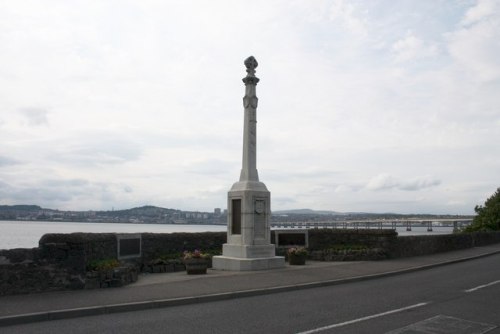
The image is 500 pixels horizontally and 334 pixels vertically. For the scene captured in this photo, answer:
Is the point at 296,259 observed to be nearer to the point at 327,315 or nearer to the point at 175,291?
the point at 175,291

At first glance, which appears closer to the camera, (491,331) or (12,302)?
(491,331)

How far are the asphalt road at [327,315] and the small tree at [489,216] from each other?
119 feet

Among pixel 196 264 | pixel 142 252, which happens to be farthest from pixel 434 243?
pixel 142 252

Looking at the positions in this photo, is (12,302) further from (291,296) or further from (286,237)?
(286,237)

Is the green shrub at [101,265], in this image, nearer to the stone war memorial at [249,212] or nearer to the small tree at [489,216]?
→ the stone war memorial at [249,212]

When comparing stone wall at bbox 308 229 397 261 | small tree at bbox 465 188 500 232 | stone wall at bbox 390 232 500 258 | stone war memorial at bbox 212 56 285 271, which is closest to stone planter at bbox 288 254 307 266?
stone war memorial at bbox 212 56 285 271

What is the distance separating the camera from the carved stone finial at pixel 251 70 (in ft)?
60.4

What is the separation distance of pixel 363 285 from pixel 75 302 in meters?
7.61

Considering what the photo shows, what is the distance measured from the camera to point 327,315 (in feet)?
30.9

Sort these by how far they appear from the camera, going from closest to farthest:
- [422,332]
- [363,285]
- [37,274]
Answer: [422,332] → [37,274] → [363,285]

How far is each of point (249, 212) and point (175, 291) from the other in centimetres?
Answer: 588

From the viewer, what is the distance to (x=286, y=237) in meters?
22.3

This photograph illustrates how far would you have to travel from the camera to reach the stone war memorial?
17438mm

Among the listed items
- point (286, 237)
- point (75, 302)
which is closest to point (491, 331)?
point (75, 302)
